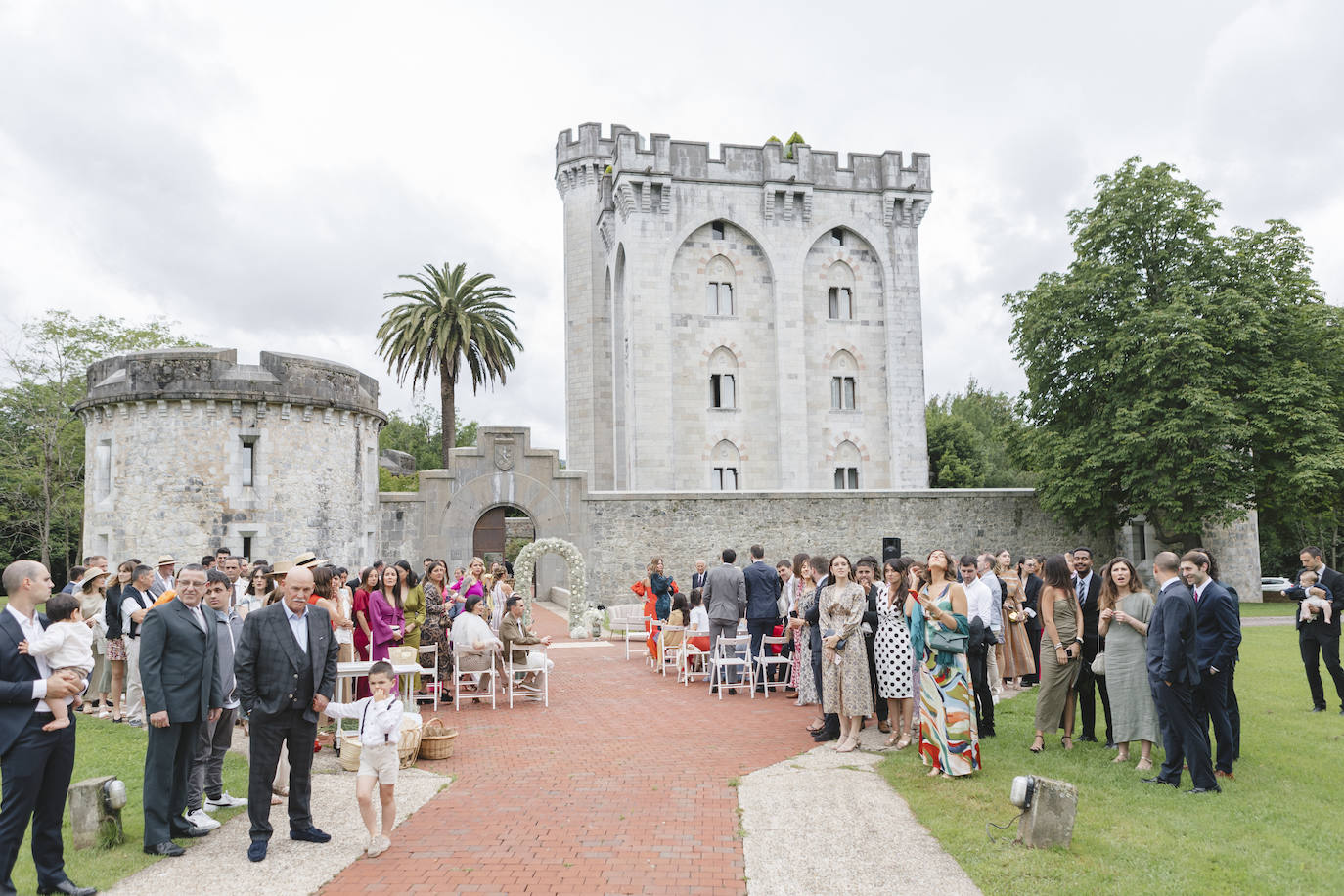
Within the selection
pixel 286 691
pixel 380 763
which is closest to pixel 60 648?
pixel 286 691

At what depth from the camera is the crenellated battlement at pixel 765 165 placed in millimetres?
33812

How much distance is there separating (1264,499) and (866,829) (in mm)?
26277

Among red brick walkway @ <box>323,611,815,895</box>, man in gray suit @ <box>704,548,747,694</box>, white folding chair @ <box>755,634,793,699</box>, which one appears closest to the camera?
red brick walkway @ <box>323,611,815,895</box>

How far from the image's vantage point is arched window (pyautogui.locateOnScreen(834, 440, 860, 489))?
35.9 meters

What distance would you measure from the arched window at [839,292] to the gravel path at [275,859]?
3076cm

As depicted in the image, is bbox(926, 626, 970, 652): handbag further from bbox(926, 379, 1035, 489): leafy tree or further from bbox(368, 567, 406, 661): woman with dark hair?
bbox(926, 379, 1035, 489): leafy tree

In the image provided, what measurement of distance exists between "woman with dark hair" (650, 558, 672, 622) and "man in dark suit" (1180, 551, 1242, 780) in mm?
9514

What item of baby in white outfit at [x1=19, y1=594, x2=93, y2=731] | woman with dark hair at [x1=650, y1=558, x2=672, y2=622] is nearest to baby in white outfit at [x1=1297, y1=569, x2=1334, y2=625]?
woman with dark hair at [x1=650, y1=558, x2=672, y2=622]

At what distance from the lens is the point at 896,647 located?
31.8 feet

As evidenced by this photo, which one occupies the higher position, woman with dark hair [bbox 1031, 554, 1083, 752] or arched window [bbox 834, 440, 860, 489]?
arched window [bbox 834, 440, 860, 489]

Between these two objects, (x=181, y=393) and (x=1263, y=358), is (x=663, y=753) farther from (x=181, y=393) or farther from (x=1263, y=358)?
(x=1263, y=358)

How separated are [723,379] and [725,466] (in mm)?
3489

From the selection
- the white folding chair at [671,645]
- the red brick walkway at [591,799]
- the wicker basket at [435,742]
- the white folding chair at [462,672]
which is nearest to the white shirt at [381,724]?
the red brick walkway at [591,799]

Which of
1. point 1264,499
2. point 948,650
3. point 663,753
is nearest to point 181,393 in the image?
point 663,753
